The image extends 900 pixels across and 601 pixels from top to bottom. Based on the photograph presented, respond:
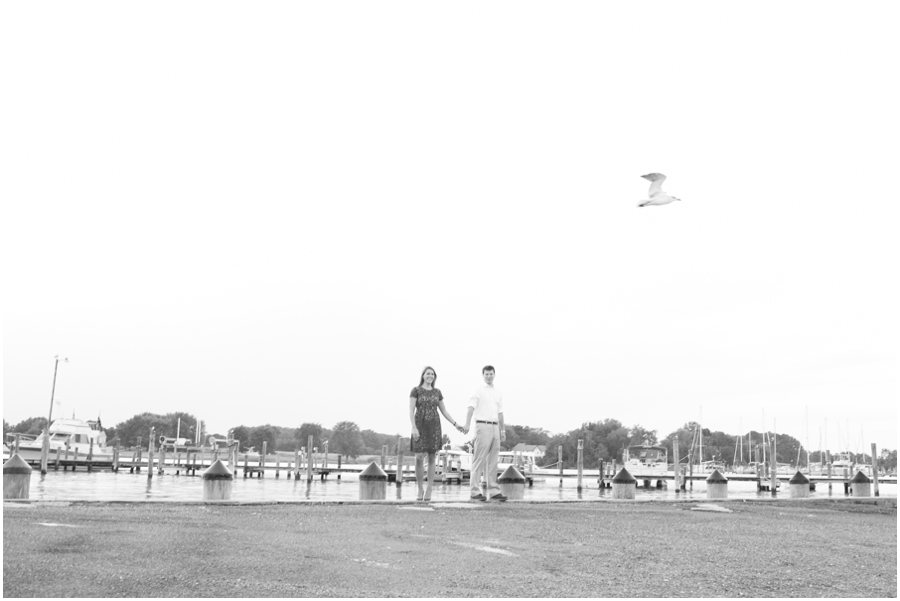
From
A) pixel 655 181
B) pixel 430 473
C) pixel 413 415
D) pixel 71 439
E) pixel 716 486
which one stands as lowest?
pixel 71 439

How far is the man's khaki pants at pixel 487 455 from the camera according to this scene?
41.8ft

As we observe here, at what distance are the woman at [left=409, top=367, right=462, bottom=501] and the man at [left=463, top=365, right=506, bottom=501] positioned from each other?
1.62 feet

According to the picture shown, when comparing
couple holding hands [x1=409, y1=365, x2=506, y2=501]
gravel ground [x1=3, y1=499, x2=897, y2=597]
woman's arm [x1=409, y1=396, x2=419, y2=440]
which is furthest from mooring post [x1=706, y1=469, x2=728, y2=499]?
woman's arm [x1=409, y1=396, x2=419, y2=440]

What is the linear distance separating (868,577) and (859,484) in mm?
18658

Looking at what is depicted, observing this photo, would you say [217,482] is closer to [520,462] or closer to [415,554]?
[415,554]

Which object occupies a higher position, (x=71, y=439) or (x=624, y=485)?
(x=624, y=485)

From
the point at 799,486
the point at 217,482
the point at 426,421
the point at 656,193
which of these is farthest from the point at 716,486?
the point at 217,482

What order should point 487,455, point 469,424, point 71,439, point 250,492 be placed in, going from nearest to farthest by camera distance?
point 469,424 → point 487,455 → point 250,492 → point 71,439

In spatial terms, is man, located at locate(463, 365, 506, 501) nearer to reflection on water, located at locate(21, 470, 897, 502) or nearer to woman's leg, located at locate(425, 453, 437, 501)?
woman's leg, located at locate(425, 453, 437, 501)

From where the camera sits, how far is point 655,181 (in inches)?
647

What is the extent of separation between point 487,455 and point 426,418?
4.29 ft

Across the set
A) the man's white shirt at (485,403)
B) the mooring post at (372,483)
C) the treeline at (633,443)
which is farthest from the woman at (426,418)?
the treeline at (633,443)

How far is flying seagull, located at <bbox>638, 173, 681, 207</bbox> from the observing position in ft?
52.9

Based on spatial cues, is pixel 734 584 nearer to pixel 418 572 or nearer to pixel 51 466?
pixel 418 572
